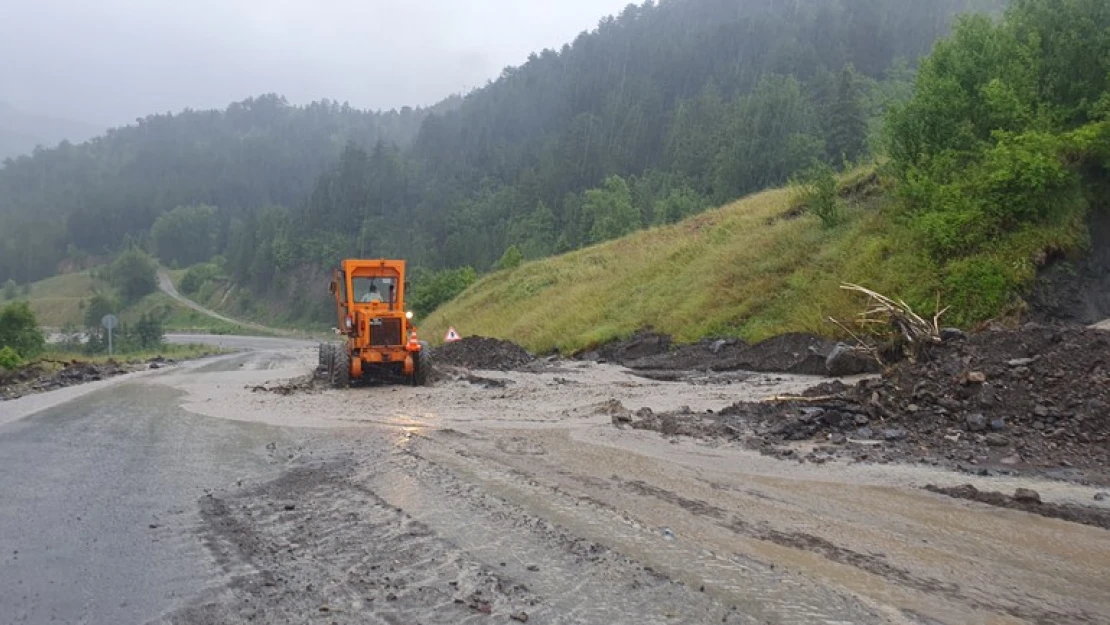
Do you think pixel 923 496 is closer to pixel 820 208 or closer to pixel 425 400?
pixel 425 400

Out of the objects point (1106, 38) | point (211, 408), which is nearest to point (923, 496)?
point (211, 408)

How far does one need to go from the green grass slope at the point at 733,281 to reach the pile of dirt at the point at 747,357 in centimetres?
73

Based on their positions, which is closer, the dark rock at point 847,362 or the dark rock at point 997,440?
the dark rock at point 997,440

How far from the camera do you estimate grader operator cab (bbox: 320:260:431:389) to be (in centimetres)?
1795

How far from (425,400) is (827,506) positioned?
9594 millimetres

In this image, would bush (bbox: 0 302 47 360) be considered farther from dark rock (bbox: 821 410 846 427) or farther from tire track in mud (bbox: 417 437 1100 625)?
tire track in mud (bbox: 417 437 1100 625)

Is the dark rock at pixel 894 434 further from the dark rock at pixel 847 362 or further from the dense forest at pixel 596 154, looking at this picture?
the dense forest at pixel 596 154

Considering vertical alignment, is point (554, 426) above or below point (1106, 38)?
below

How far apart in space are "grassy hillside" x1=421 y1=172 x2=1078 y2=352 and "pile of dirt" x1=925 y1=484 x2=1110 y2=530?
1168cm

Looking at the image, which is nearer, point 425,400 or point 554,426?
point 554,426

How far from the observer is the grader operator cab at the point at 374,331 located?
707 inches

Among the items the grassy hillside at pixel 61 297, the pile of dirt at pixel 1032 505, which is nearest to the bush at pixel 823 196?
the pile of dirt at pixel 1032 505

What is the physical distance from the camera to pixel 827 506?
22.5 ft

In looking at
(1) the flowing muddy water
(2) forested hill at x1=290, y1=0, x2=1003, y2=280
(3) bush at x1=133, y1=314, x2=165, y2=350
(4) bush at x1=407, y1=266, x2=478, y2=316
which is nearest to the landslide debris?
(1) the flowing muddy water
